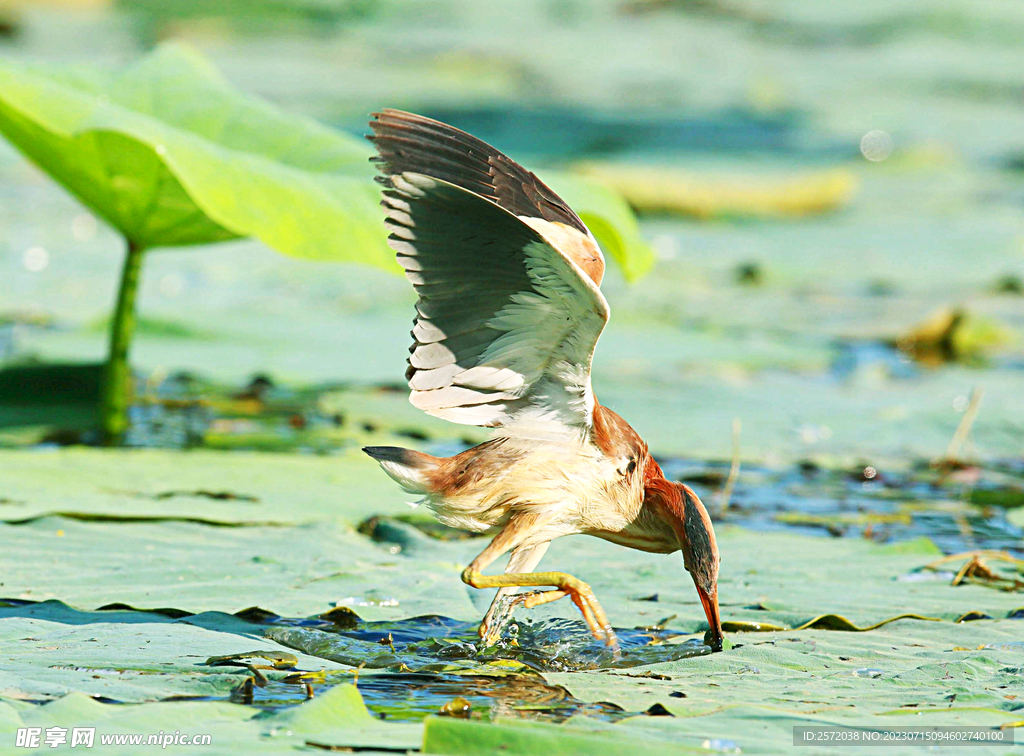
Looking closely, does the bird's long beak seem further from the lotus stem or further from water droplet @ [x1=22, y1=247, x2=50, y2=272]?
water droplet @ [x1=22, y1=247, x2=50, y2=272]

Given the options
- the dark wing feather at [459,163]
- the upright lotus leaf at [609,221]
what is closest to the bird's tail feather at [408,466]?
the dark wing feather at [459,163]

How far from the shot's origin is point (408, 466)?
3.59m

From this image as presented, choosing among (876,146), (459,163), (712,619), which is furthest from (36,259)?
A: (876,146)

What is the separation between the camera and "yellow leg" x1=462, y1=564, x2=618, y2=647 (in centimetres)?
338

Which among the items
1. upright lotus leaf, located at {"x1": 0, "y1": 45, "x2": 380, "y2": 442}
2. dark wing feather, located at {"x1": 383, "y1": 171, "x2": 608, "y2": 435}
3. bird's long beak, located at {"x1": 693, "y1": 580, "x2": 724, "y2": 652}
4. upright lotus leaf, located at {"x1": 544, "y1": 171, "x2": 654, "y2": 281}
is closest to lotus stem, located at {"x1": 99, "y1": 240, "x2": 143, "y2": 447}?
upright lotus leaf, located at {"x1": 0, "y1": 45, "x2": 380, "y2": 442}

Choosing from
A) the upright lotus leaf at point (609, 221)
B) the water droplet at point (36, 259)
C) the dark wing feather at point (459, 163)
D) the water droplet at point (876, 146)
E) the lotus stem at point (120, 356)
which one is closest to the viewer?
the dark wing feather at point (459, 163)

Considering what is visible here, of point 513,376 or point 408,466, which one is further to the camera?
point 408,466

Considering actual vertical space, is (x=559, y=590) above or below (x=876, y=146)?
below

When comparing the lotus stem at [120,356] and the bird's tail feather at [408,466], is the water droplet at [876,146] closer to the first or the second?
the lotus stem at [120,356]

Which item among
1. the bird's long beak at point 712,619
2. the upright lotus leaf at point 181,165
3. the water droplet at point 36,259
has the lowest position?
the bird's long beak at point 712,619

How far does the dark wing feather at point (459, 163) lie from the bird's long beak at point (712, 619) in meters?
1.07

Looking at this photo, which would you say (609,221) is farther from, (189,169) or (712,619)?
(712,619)

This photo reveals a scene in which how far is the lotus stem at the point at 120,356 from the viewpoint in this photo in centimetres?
543

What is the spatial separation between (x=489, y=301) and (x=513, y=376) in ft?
0.96
